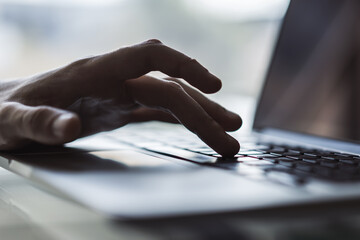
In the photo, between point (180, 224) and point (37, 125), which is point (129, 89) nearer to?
point (37, 125)

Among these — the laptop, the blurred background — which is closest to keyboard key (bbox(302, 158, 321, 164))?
the laptop

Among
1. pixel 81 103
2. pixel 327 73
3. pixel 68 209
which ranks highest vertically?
pixel 327 73

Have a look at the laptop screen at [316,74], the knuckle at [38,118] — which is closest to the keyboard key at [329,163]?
the laptop screen at [316,74]

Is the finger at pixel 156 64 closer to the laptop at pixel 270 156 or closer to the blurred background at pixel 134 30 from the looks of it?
the laptop at pixel 270 156

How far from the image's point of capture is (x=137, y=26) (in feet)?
6.45

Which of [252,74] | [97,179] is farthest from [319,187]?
[252,74]

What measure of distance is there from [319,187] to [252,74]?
184cm

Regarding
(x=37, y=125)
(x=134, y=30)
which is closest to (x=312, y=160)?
(x=37, y=125)

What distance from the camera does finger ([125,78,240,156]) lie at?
2.13 ft

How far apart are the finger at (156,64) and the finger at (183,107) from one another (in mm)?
29

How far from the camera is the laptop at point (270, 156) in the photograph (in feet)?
1.19

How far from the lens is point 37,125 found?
0.51 meters

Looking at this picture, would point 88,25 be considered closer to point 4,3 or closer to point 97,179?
point 4,3

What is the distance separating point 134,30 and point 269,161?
147 cm
